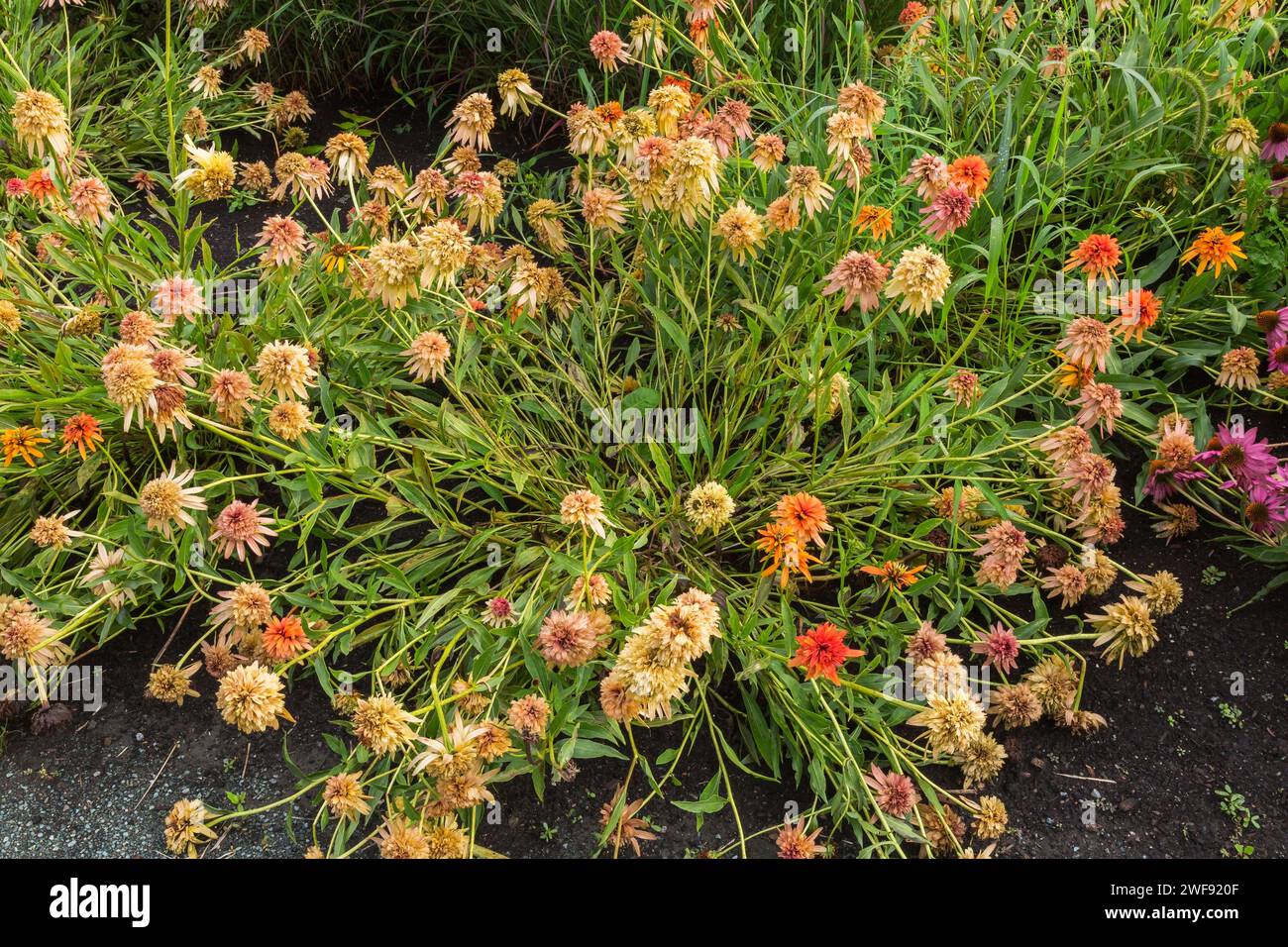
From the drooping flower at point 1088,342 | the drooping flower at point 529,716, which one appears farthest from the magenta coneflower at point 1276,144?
the drooping flower at point 529,716

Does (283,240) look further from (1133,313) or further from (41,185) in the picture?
(1133,313)

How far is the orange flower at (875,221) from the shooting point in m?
2.30

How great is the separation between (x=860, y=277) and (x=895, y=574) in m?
0.59

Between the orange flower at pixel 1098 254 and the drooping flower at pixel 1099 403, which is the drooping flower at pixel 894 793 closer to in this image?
the drooping flower at pixel 1099 403

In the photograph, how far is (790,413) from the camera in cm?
253

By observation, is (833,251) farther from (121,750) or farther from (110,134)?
(110,134)

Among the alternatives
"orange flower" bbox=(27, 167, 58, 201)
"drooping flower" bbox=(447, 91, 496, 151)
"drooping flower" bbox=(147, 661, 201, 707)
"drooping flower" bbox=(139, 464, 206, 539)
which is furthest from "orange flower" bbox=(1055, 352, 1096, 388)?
"orange flower" bbox=(27, 167, 58, 201)

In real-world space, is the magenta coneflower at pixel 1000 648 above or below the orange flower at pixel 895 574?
below

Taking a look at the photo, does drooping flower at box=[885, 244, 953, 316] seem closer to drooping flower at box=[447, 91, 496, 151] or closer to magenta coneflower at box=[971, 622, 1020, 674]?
magenta coneflower at box=[971, 622, 1020, 674]

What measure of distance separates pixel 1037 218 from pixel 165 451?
7.24ft

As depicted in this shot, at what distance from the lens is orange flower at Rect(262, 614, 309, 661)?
2018mm

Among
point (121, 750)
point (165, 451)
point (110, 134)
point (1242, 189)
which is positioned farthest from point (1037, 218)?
point (110, 134)

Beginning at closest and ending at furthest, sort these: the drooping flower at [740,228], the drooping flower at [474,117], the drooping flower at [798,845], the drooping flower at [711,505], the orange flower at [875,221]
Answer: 1. the drooping flower at [798,845]
2. the drooping flower at [711,505]
3. the orange flower at [875,221]
4. the drooping flower at [740,228]
5. the drooping flower at [474,117]

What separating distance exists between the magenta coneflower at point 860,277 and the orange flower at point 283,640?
3.88 ft
